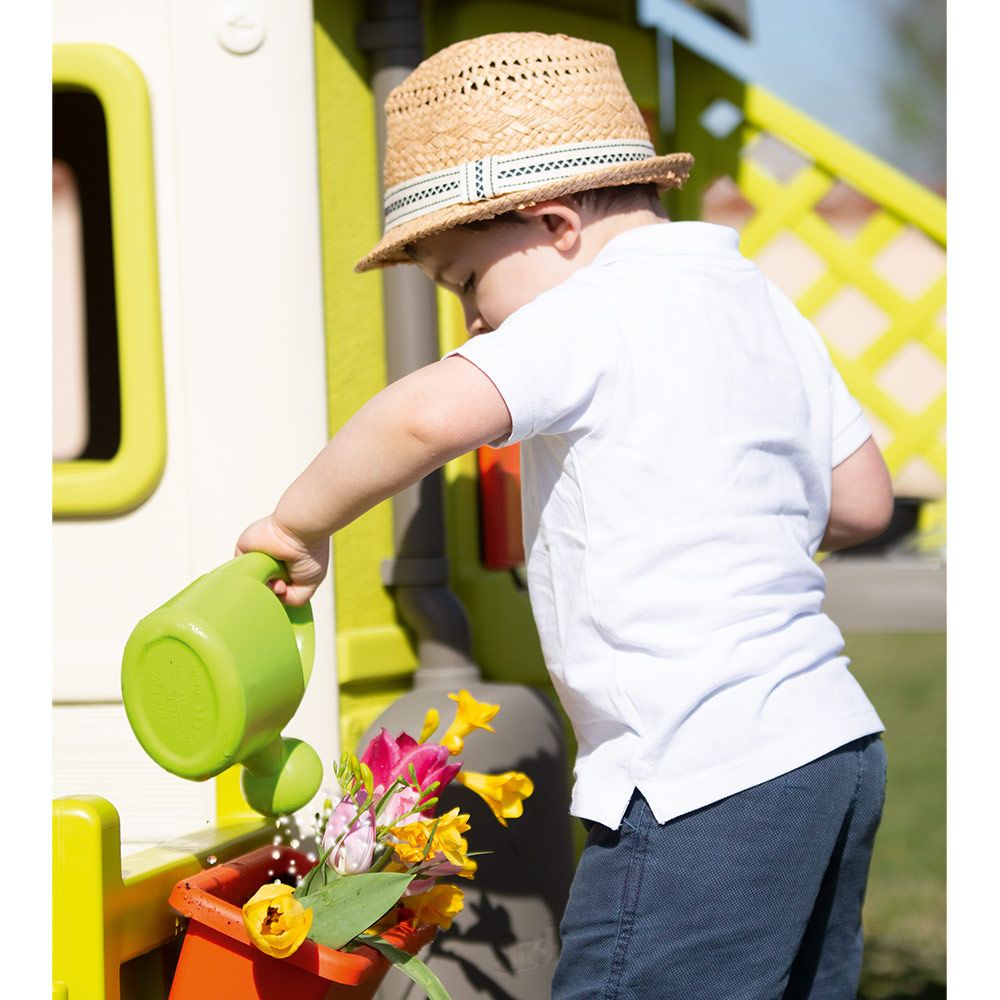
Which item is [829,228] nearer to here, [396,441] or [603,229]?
[603,229]

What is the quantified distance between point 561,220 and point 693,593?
0.39 meters

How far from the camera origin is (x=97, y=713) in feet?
5.11

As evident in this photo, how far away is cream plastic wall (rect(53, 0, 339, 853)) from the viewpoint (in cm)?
154

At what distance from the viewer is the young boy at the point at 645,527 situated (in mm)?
1131

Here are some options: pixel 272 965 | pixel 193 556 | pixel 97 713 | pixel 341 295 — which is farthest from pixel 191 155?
pixel 272 965

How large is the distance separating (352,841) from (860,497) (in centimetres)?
66

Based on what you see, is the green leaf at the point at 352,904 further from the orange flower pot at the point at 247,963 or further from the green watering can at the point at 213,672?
the green watering can at the point at 213,672

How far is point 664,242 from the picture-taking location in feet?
4.15

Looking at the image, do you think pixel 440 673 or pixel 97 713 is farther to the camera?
pixel 440 673

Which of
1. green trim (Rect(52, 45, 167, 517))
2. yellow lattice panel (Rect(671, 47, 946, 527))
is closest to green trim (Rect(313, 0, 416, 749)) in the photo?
green trim (Rect(52, 45, 167, 517))

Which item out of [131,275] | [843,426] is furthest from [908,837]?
[131,275]

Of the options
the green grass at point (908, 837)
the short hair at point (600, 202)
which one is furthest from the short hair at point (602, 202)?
the green grass at point (908, 837)
